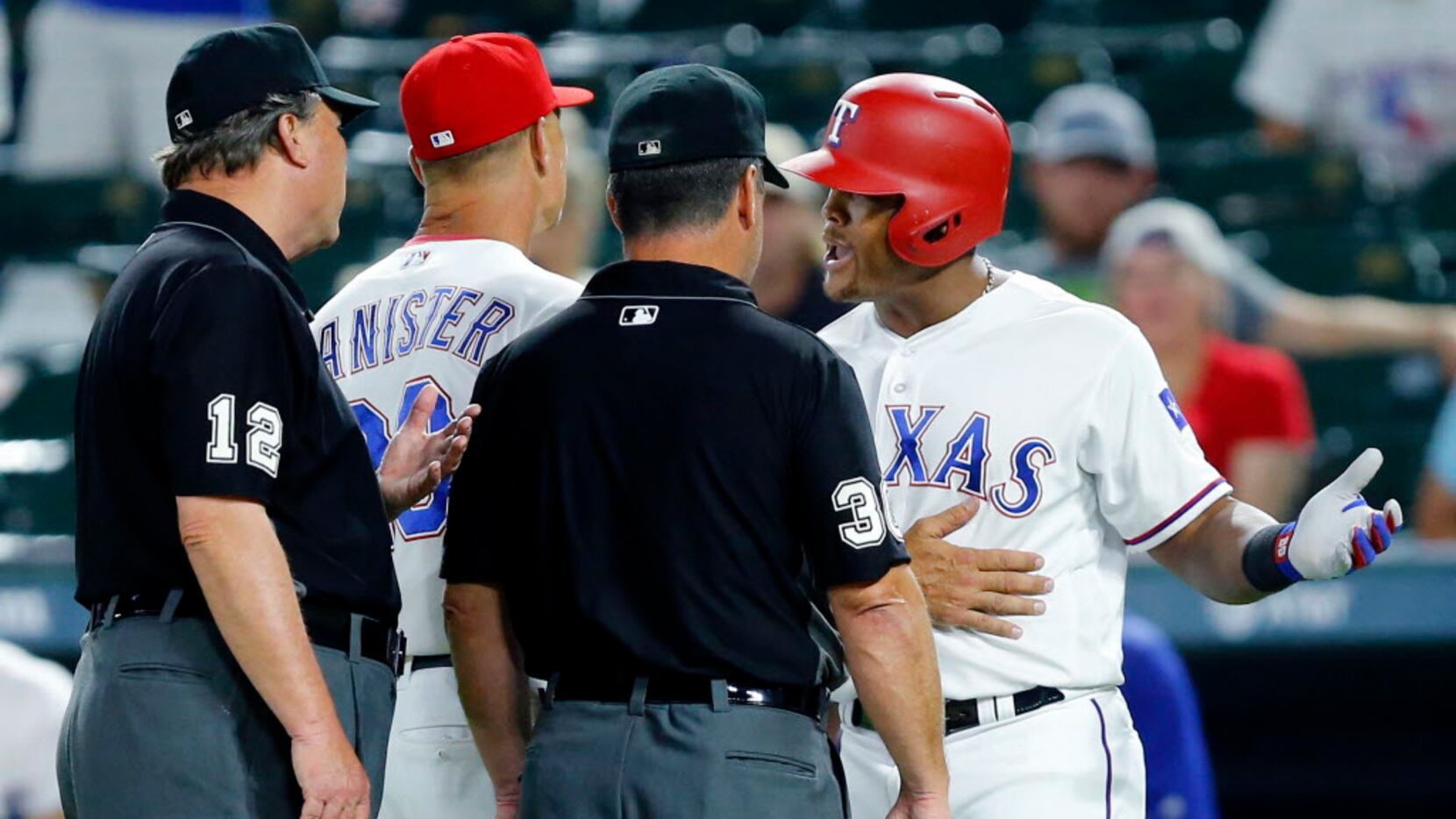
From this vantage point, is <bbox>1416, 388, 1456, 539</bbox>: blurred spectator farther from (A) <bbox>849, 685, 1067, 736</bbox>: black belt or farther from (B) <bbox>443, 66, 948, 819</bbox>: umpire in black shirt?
(B) <bbox>443, 66, 948, 819</bbox>: umpire in black shirt

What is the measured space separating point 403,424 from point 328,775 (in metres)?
0.77

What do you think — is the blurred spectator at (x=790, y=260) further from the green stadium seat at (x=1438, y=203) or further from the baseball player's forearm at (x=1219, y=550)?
the green stadium seat at (x=1438, y=203)

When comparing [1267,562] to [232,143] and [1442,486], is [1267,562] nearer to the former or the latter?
[232,143]

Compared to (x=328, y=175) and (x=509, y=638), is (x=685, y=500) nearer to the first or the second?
(x=509, y=638)

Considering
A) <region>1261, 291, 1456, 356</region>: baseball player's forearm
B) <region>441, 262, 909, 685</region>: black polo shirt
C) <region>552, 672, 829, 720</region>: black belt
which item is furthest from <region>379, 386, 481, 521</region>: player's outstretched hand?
<region>1261, 291, 1456, 356</region>: baseball player's forearm

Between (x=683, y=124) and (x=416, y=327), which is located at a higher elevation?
(x=683, y=124)

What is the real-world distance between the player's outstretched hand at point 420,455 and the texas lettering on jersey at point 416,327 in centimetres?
9

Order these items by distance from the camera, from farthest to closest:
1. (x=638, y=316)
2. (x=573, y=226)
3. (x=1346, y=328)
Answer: (x=1346, y=328) < (x=573, y=226) < (x=638, y=316)

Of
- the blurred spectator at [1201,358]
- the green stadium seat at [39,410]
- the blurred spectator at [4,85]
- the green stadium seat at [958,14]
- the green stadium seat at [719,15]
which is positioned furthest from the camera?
the green stadium seat at [719,15]

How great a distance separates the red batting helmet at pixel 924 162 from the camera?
10.7 feet

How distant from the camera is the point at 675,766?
275cm

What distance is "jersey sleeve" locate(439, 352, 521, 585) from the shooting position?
291 cm

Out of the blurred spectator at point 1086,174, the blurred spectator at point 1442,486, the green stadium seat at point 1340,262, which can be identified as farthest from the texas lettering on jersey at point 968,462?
the green stadium seat at point 1340,262

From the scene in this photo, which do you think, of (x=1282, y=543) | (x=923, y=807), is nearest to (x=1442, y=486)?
(x=1282, y=543)
